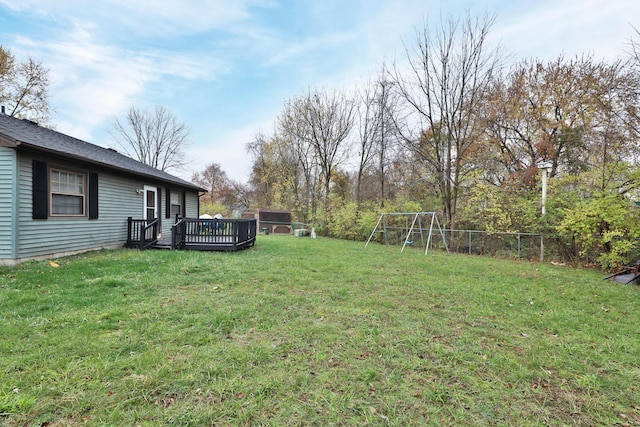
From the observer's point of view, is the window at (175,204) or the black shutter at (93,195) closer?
the black shutter at (93,195)

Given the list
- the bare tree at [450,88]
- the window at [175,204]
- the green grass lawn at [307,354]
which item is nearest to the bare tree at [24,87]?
the window at [175,204]

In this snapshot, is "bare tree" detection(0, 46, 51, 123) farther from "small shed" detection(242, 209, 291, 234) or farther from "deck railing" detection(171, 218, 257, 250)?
"deck railing" detection(171, 218, 257, 250)

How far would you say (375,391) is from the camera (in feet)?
6.96

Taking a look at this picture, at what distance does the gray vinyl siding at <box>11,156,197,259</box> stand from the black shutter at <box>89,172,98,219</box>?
0.16 m

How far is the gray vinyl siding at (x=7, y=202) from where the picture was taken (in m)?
6.02

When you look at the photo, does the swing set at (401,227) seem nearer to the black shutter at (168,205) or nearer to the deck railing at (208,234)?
the deck railing at (208,234)

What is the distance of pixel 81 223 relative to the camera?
7.68 meters

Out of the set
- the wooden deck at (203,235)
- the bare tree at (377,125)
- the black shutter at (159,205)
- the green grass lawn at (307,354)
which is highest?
the bare tree at (377,125)

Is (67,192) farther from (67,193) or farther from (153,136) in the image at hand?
(153,136)

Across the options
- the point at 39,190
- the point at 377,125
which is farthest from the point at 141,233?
the point at 377,125

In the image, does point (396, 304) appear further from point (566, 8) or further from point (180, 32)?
point (180, 32)

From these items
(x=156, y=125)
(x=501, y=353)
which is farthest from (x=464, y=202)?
(x=156, y=125)

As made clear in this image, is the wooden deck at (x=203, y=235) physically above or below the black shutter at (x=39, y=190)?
below

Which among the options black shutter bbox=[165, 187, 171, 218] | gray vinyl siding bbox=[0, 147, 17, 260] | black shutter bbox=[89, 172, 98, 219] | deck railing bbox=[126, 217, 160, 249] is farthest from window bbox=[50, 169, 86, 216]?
black shutter bbox=[165, 187, 171, 218]
